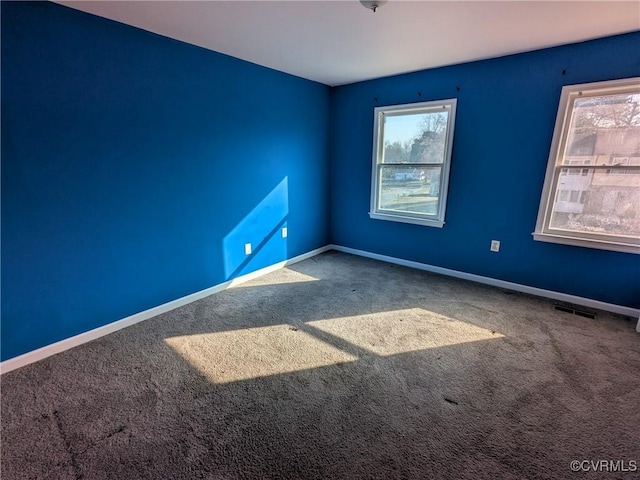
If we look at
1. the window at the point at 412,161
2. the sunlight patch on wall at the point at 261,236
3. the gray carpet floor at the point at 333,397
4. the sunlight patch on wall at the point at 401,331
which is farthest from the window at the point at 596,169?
the sunlight patch on wall at the point at 261,236

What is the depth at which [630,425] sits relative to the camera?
Result: 1589 millimetres

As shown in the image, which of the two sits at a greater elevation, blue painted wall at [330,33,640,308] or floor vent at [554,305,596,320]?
blue painted wall at [330,33,640,308]

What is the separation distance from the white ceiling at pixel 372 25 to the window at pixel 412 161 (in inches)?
25.9

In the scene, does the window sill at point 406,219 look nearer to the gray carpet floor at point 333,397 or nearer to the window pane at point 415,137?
the window pane at point 415,137

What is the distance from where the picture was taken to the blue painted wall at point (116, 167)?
191 cm

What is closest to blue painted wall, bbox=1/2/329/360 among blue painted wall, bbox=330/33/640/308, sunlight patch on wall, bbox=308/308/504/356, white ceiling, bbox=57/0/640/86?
white ceiling, bbox=57/0/640/86

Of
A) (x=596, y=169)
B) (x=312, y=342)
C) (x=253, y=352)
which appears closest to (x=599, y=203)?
(x=596, y=169)

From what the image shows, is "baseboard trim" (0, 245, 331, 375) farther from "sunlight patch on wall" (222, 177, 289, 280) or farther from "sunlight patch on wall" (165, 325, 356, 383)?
"sunlight patch on wall" (165, 325, 356, 383)

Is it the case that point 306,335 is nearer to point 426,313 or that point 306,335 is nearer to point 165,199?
point 426,313

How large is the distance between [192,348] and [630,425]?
2.66 meters

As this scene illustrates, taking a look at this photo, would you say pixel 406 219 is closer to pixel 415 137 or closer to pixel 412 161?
pixel 412 161

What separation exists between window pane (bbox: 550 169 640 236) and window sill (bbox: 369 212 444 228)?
1106 millimetres

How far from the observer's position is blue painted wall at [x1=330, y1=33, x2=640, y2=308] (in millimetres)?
2682

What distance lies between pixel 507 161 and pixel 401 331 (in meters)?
2.08
